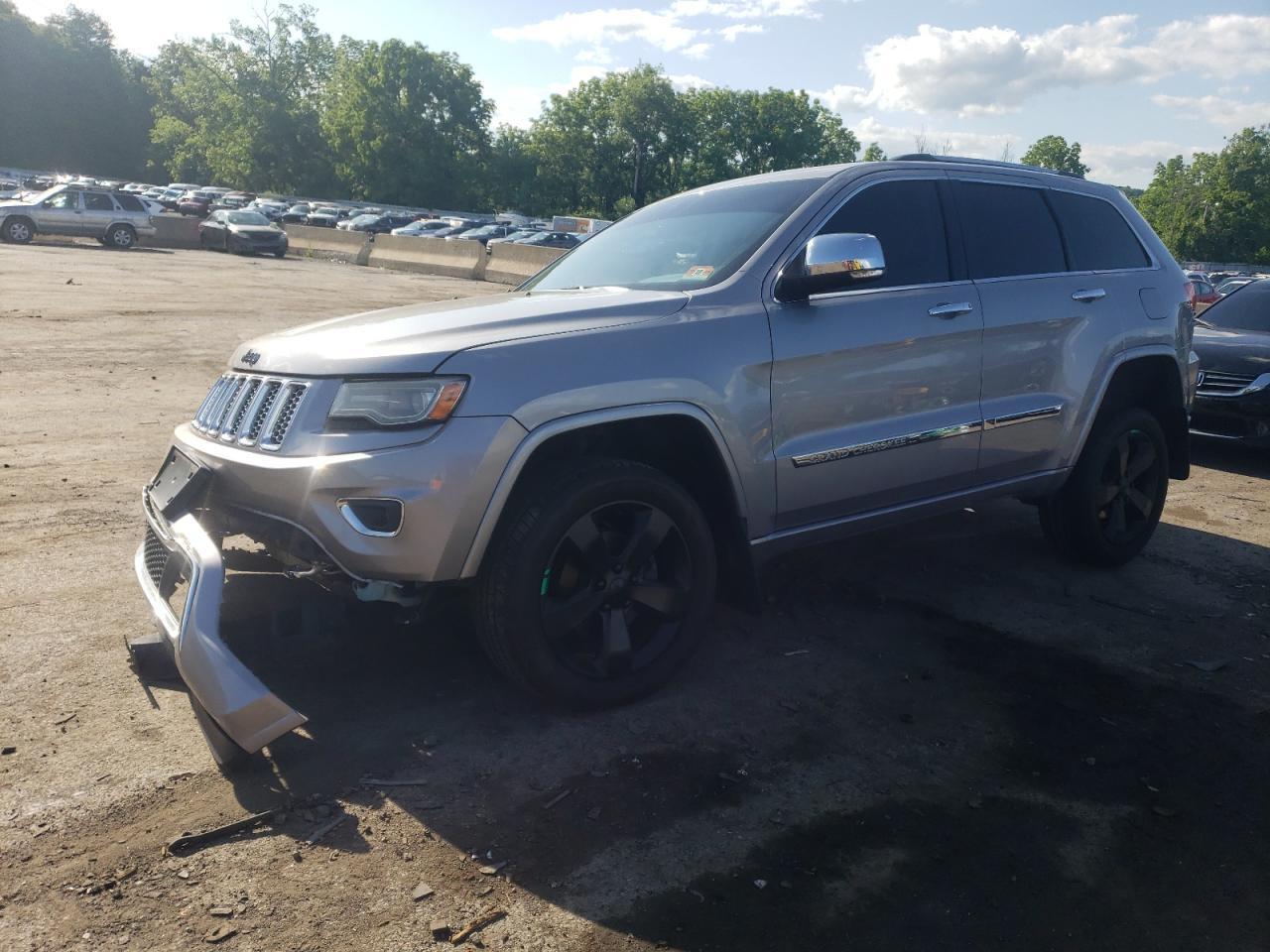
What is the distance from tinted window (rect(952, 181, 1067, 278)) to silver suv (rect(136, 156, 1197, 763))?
0.6 inches

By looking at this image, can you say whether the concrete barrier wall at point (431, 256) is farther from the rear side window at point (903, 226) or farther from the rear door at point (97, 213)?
the rear side window at point (903, 226)

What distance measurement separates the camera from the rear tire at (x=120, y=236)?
31.0 metres

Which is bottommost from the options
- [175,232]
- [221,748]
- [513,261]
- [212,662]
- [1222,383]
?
[221,748]

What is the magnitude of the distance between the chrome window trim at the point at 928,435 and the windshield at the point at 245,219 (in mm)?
35119

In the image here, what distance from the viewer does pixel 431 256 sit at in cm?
3152

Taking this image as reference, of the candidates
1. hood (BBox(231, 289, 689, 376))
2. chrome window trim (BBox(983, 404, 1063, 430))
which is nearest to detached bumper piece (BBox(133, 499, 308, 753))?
hood (BBox(231, 289, 689, 376))

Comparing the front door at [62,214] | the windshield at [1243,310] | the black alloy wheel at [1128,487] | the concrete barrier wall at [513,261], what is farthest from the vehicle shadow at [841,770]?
the front door at [62,214]

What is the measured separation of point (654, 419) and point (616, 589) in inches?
24.3

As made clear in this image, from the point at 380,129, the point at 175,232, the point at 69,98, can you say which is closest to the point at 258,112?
the point at 380,129

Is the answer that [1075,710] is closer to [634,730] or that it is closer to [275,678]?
[634,730]

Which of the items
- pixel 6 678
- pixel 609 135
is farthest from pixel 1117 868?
pixel 609 135

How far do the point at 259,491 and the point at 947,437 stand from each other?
9.13ft

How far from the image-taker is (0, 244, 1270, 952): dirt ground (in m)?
2.58

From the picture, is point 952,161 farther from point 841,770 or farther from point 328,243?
point 328,243
